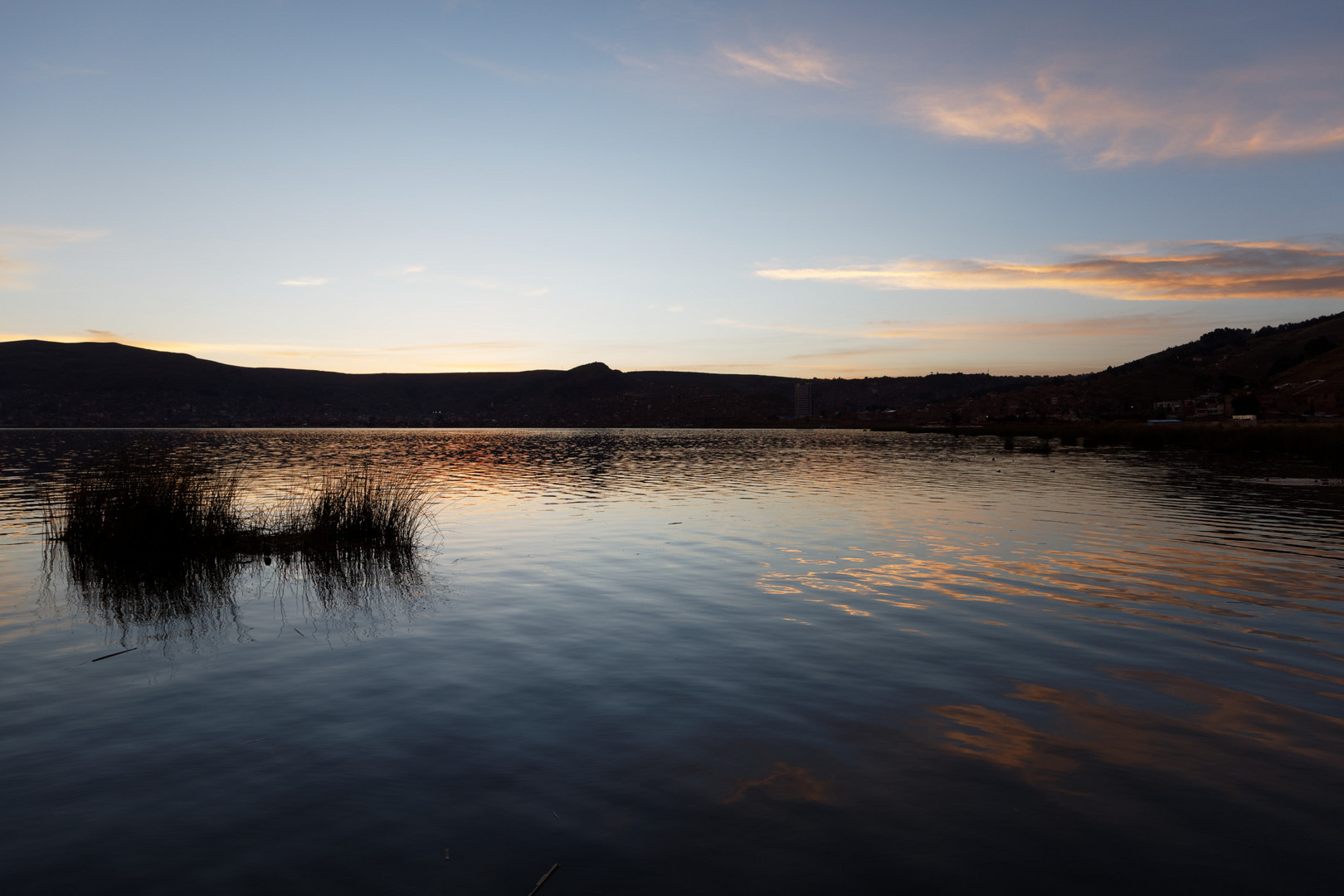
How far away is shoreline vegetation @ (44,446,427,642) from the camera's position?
14.1 m

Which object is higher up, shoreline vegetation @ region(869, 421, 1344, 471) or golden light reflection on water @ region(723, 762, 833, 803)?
golden light reflection on water @ region(723, 762, 833, 803)

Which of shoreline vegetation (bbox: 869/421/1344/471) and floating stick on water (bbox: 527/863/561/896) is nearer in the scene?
floating stick on water (bbox: 527/863/561/896)

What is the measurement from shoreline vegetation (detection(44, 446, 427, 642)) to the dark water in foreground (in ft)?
1.11

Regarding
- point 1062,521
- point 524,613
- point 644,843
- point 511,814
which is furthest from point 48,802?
point 1062,521

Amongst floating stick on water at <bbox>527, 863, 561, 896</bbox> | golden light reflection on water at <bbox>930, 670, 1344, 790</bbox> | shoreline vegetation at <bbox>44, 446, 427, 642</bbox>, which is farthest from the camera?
shoreline vegetation at <bbox>44, 446, 427, 642</bbox>

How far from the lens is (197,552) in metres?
18.6

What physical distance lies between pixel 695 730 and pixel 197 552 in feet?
51.5

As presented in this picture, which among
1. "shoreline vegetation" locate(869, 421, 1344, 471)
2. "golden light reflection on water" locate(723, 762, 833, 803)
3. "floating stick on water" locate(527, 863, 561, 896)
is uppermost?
"floating stick on water" locate(527, 863, 561, 896)

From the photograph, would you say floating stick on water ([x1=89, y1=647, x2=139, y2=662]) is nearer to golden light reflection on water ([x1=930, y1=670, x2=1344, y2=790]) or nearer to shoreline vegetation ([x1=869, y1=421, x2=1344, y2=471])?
golden light reflection on water ([x1=930, y1=670, x2=1344, y2=790])

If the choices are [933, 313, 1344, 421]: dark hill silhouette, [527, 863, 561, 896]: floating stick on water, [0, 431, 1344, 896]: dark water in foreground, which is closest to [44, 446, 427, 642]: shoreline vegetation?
[0, 431, 1344, 896]: dark water in foreground

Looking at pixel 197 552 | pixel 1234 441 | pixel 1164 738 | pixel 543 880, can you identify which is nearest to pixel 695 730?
pixel 543 880

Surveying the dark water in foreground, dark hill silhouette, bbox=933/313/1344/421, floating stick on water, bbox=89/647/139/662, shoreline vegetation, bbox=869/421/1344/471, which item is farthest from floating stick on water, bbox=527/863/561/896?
dark hill silhouette, bbox=933/313/1344/421

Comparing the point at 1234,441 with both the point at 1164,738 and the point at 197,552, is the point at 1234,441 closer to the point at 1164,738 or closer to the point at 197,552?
the point at 1164,738

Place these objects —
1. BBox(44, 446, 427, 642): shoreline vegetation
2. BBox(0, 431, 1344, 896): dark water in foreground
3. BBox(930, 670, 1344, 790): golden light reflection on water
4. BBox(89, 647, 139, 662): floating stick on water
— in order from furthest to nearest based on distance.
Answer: BBox(44, 446, 427, 642): shoreline vegetation → BBox(89, 647, 139, 662): floating stick on water → BBox(930, 670, 1344, 790): golden light reflection on water → BBox(0, 431, 1344, 896): dark water in foreground
